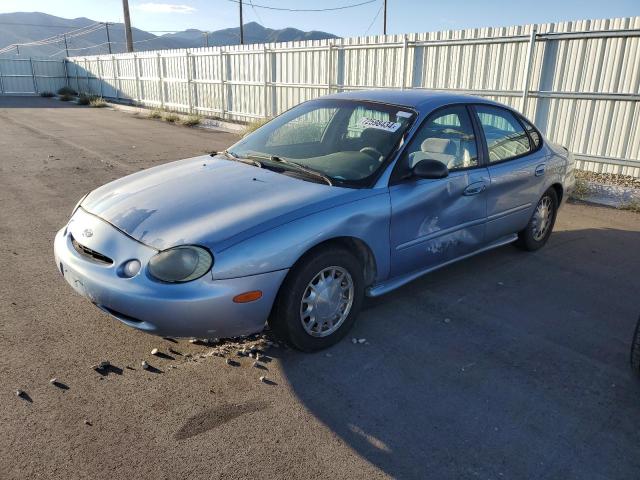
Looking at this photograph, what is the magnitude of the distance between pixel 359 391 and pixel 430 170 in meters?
1.60

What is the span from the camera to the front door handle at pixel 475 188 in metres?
4.13

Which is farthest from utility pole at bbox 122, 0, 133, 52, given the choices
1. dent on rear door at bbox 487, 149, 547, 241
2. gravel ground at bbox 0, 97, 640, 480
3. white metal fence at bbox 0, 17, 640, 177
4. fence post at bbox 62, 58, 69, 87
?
dent on rear door at bbox 487, 149, 547, 241

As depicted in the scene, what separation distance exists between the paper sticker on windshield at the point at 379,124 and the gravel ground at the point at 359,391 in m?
1.38

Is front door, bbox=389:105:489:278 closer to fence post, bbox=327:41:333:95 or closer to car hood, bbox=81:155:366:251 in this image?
car hood, bbox=81:155:366:251

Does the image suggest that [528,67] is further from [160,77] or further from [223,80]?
[160,77]

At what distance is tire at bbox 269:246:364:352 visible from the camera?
3.06 m

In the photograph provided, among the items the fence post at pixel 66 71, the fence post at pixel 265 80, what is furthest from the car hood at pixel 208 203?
the fence post at pixel 66 71

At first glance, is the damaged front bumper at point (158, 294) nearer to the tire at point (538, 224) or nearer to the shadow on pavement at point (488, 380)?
the shadow on pavement at point (488, 380)

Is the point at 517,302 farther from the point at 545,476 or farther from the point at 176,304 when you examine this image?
the point at 176,304

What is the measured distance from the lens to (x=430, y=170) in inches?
140

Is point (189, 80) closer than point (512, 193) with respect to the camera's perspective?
No

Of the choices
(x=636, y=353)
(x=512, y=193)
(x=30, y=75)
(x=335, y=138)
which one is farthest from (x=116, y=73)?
(x=636, y=353)

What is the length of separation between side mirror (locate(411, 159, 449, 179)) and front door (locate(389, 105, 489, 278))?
0.36 feet

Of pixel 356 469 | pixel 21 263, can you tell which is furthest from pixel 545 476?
pixel 21 263
